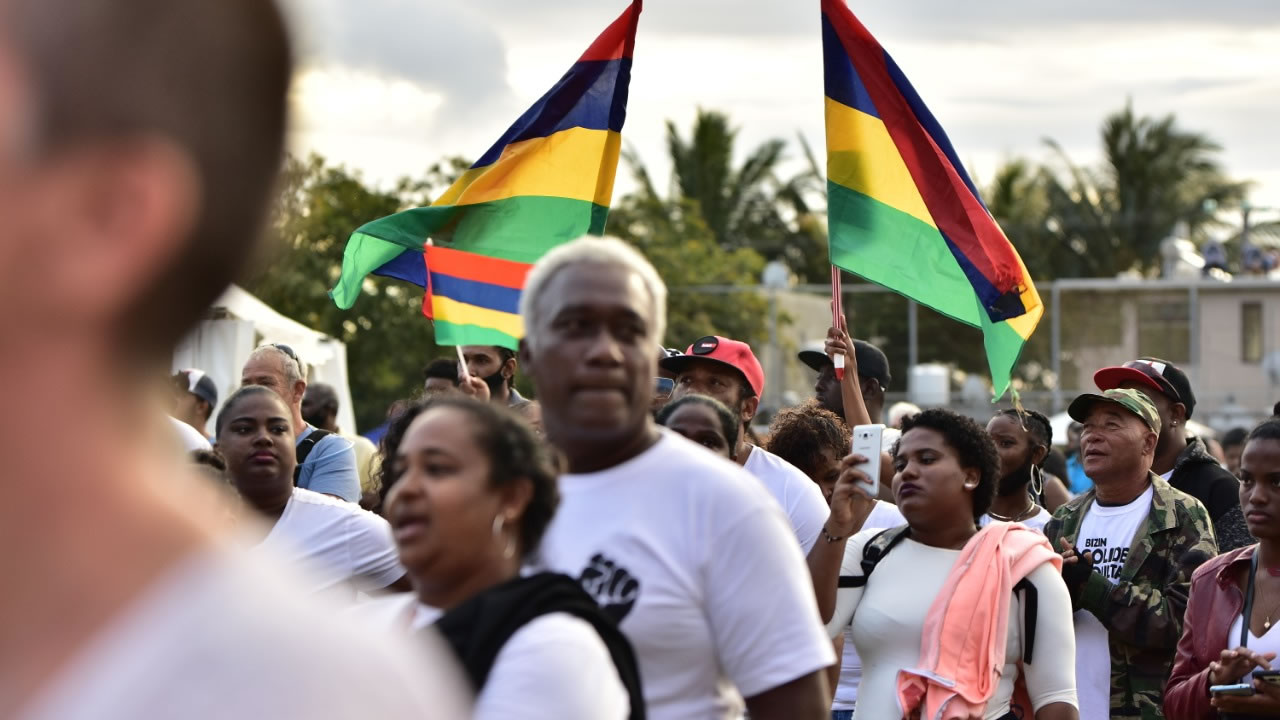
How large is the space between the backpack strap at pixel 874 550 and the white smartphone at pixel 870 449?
0.65 metres

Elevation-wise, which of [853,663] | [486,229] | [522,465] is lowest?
[853,663]

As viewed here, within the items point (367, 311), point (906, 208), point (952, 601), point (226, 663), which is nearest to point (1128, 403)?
point (906, 208)

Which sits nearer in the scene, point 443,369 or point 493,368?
point 493,368

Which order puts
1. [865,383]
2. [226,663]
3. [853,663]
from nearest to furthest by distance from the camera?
[226,663], [853,663], [865,383]

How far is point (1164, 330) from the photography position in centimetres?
3019

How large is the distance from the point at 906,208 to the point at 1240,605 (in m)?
2.30

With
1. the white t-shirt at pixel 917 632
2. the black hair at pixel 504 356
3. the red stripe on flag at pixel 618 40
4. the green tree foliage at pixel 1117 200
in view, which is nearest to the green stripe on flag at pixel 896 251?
the red stripe on flag at pixel 618 40

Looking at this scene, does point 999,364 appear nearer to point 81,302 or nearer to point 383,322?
point 81,302

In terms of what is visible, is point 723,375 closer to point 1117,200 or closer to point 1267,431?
point 1267,431

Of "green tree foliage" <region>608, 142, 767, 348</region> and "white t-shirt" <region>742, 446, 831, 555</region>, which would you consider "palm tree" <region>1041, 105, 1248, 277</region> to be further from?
"white t-shirt" <region>742, 446, 831, 555</region>

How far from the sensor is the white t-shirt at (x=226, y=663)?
0.78 meters

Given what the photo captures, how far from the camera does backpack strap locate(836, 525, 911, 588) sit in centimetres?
518

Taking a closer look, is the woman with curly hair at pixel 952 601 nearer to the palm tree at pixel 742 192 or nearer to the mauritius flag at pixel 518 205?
the mauritius flag at pixel 518 205

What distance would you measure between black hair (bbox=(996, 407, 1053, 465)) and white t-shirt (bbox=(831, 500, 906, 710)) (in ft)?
3.91
